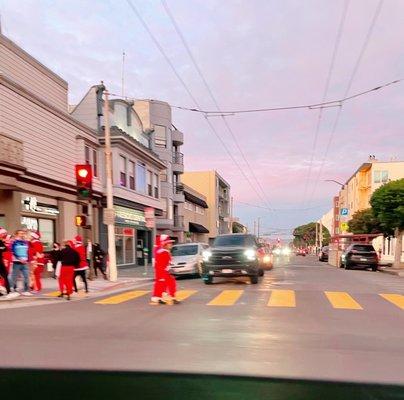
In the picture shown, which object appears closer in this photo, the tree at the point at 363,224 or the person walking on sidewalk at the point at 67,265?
the person walking on sidewalk at the point at 67,265

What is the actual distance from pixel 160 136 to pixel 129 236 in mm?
14051

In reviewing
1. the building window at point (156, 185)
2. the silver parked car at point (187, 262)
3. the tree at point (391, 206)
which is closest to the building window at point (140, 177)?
the building window at point (156, 185)

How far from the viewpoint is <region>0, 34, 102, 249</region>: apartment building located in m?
17.2

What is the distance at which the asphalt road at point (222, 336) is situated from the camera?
5.85m

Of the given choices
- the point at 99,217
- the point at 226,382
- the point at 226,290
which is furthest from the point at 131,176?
the point at 226,382

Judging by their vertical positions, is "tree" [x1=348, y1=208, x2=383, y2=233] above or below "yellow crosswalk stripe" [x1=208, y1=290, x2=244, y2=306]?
above

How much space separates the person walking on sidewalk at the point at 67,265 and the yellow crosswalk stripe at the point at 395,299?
8010 millimetres

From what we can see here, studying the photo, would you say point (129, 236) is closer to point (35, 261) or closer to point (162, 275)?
point (35, 261)

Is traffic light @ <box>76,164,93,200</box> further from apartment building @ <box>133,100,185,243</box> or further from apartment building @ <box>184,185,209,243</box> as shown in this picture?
apartment building @ <box>184,185,209,243</box>

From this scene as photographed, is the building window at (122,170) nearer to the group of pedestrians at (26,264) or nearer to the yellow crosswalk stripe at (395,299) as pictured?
the group of pedestrians at (26,264)

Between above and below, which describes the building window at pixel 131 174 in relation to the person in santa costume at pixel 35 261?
above

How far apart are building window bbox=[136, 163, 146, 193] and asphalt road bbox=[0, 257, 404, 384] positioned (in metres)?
17.7

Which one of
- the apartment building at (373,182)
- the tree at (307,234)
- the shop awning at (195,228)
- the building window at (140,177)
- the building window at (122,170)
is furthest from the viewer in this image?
the tree at (307,234)

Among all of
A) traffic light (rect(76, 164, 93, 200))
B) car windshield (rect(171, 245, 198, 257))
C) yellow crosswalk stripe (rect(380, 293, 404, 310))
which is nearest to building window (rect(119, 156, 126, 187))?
car windshield (rect(171, 245, 198, 257))
